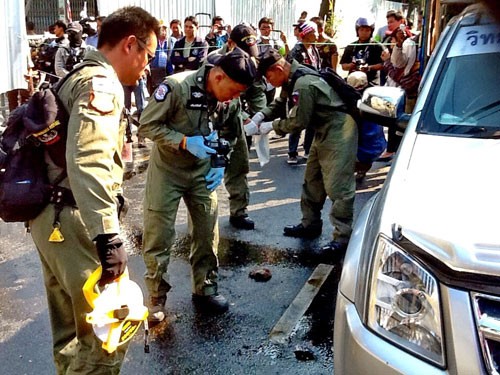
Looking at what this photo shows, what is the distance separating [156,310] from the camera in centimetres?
411

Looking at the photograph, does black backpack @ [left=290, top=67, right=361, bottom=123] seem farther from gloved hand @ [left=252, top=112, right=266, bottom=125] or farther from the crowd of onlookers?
the crowd of onlookers

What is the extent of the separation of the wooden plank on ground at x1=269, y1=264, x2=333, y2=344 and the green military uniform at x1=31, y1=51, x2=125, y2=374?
1535 millimetres

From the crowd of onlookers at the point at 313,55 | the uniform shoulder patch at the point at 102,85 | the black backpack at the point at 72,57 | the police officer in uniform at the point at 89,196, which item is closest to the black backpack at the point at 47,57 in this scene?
the crowd of onlookers at the point at 313,55

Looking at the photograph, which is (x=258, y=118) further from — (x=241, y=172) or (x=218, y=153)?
(x=218, y=153)

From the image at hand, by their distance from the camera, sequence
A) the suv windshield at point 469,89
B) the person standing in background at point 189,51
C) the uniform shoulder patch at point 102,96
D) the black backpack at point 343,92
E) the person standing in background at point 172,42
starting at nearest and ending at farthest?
the uniform shoulder patch at point 102,96, the suv windshield at point 469,89, the black backpack at point 343,92, the person standing in background at point 189,51, the person standing in background at point 172,42

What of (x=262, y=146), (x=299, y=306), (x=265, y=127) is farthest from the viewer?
(x=262, y=146)

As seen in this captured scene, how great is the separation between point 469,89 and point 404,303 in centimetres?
156

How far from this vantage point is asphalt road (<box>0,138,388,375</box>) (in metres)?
3.63

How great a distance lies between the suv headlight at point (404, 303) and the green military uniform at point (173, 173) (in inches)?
81.6

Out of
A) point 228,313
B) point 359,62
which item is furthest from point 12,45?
point 228,313

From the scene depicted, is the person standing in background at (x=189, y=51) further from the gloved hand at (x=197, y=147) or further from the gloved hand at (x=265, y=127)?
the gloved hand at (x=197, y=147)

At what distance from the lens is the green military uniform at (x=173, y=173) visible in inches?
154

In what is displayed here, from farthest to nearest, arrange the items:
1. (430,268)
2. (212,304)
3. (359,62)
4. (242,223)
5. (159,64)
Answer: (159,64)
(359,62)
(242,223)
(212,304)
(430,268)

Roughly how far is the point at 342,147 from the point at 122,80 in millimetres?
2834
